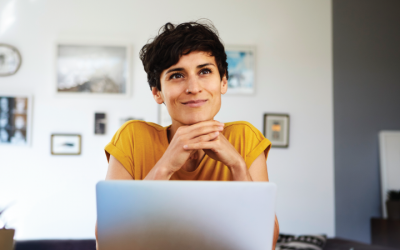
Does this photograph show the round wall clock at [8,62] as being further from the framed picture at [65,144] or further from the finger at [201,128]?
the finger at [201,128]

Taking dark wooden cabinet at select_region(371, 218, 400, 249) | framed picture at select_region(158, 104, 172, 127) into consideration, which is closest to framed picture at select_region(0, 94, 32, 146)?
framed picture at select_region(158, 104, 172, 127)

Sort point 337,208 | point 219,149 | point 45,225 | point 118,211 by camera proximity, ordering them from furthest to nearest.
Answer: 1. point 337,208
2. point 45,225
3. point 219,149
4. point 118,211

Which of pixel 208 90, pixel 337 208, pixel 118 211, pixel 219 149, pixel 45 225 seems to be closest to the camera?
pixel 118 211

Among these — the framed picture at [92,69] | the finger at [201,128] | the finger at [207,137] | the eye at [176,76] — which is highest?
the framed picture at [92,69]

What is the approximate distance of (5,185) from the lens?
2.97 metres

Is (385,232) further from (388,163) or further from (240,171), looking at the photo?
(240,171)

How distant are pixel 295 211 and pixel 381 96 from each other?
146 cm

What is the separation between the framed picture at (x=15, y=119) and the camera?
301cm

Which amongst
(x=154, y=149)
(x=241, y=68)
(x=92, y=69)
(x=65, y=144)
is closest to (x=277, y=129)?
(x=241, y=68)

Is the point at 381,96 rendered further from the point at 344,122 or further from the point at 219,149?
the point at 219,149

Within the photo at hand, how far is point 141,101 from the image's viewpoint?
311cm

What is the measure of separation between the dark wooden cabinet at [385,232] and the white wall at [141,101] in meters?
0.37

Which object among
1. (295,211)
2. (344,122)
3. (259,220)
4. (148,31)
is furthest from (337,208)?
(259,220)

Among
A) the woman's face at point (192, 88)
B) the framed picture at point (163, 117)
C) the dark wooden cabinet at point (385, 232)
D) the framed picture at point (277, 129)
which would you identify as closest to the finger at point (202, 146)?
the woman's face at point (192, 88)
